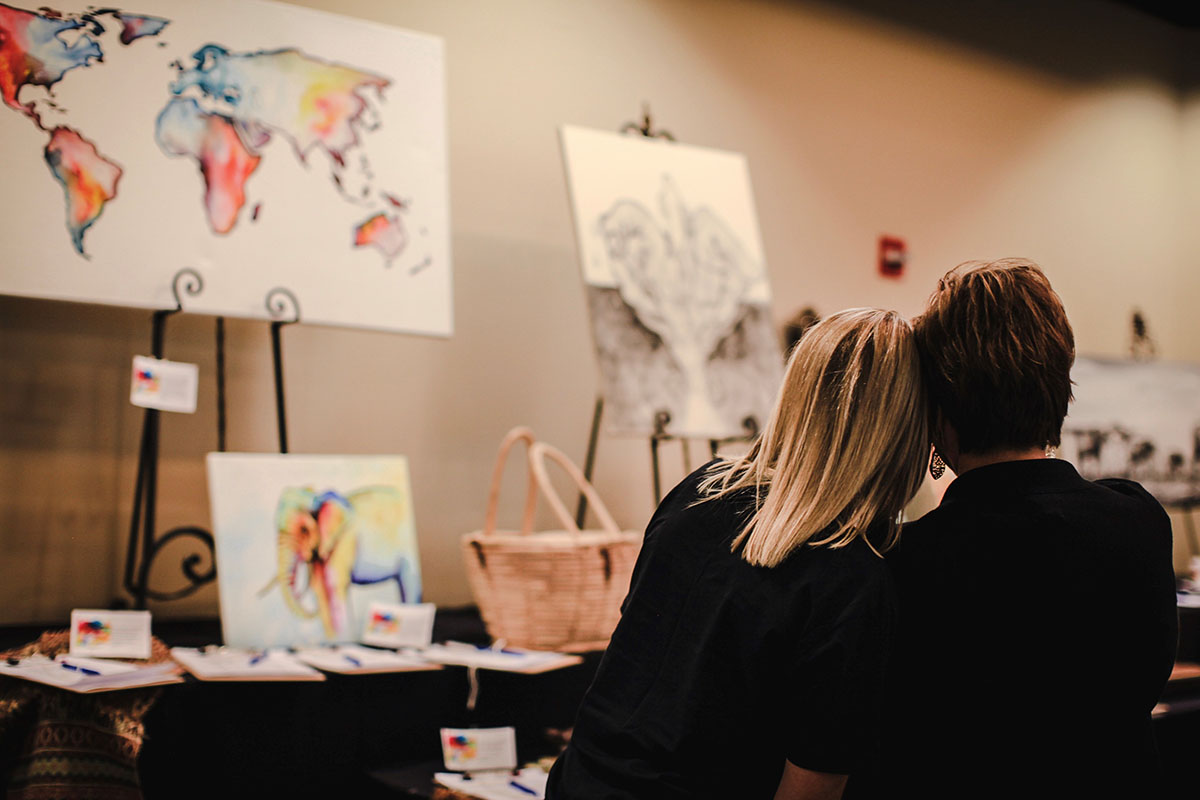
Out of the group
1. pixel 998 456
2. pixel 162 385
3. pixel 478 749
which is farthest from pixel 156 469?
pixel 998 456

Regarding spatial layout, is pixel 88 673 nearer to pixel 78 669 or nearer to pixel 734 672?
pixel 78 669

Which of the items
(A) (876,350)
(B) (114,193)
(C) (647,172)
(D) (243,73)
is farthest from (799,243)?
(A) (876,350)

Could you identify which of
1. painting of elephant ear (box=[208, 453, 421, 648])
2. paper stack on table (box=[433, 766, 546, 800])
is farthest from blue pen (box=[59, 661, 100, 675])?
paper stack on table (box=[433, 766, 546, 800])

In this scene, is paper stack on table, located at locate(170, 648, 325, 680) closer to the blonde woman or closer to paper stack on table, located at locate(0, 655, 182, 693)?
paper stack on table, located at locate(0, 655, 182, 693)

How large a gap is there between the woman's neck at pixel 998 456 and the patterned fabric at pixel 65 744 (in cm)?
155

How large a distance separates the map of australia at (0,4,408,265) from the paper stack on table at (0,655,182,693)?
35.3 inches

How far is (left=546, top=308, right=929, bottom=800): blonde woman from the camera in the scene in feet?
3.61

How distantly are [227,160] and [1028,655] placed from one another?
2.12 metres

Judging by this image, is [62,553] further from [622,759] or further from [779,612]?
[779,612]

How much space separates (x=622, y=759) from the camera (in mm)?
1192

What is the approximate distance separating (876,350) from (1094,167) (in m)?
4.54

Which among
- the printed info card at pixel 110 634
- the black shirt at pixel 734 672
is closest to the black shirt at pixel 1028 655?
the black shirt at pixel 734 672

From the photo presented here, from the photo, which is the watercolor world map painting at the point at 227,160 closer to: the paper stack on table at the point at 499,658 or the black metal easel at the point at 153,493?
the black metal easel at the point at 153,493

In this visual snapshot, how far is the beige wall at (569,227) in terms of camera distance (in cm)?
279
